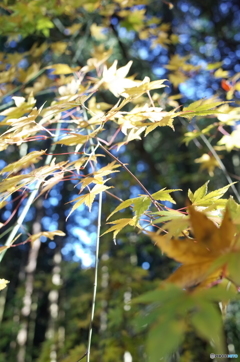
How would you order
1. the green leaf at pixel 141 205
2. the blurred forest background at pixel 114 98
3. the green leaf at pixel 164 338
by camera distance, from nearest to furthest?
the green leaf at pixel 164 338
the green leaf at pixel 141 205
the blurred forest background at pixel 114 98

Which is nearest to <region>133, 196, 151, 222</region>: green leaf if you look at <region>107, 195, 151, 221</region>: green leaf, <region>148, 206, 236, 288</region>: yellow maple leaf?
<region>107, 195, 151, 221</region>: green leaf

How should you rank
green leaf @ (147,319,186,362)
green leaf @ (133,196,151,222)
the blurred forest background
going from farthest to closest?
the blurred forest background
green leaf @ (133,196,151,222)
green leaf @ (147,319,186,362)

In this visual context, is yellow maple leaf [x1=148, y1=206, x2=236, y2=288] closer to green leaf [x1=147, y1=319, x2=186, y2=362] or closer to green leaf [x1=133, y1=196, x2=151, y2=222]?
green leaf [x1=147, y1=319, x2=186, y2=362]

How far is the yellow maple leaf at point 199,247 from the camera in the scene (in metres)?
0.28

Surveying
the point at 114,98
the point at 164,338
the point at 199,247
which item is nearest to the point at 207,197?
the point at 199,247

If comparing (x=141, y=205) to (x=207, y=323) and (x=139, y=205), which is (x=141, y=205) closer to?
(x=139, y=205)

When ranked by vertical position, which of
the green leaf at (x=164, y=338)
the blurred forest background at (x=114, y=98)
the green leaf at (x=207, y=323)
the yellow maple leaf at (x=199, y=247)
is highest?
the green leaf at (x=164, y=338)

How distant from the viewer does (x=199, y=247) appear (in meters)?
0.29

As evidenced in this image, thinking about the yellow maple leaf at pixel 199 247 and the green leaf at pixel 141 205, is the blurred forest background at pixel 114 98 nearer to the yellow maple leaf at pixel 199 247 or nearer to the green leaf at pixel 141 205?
the green leaf at pixel 141 205

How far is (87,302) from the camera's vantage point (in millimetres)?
2787

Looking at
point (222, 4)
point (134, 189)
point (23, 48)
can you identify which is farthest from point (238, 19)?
point (23, 48)

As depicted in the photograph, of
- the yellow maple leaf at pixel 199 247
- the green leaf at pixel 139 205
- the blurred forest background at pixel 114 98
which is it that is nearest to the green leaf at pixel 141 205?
→ the green leaf at pixel 139 205

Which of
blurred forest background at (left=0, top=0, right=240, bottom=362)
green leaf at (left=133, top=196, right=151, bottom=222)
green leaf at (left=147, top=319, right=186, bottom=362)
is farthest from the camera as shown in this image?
blurred forest background at (left=0, top=0, right=240, bottom=362)

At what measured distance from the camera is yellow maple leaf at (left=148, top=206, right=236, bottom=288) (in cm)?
28
